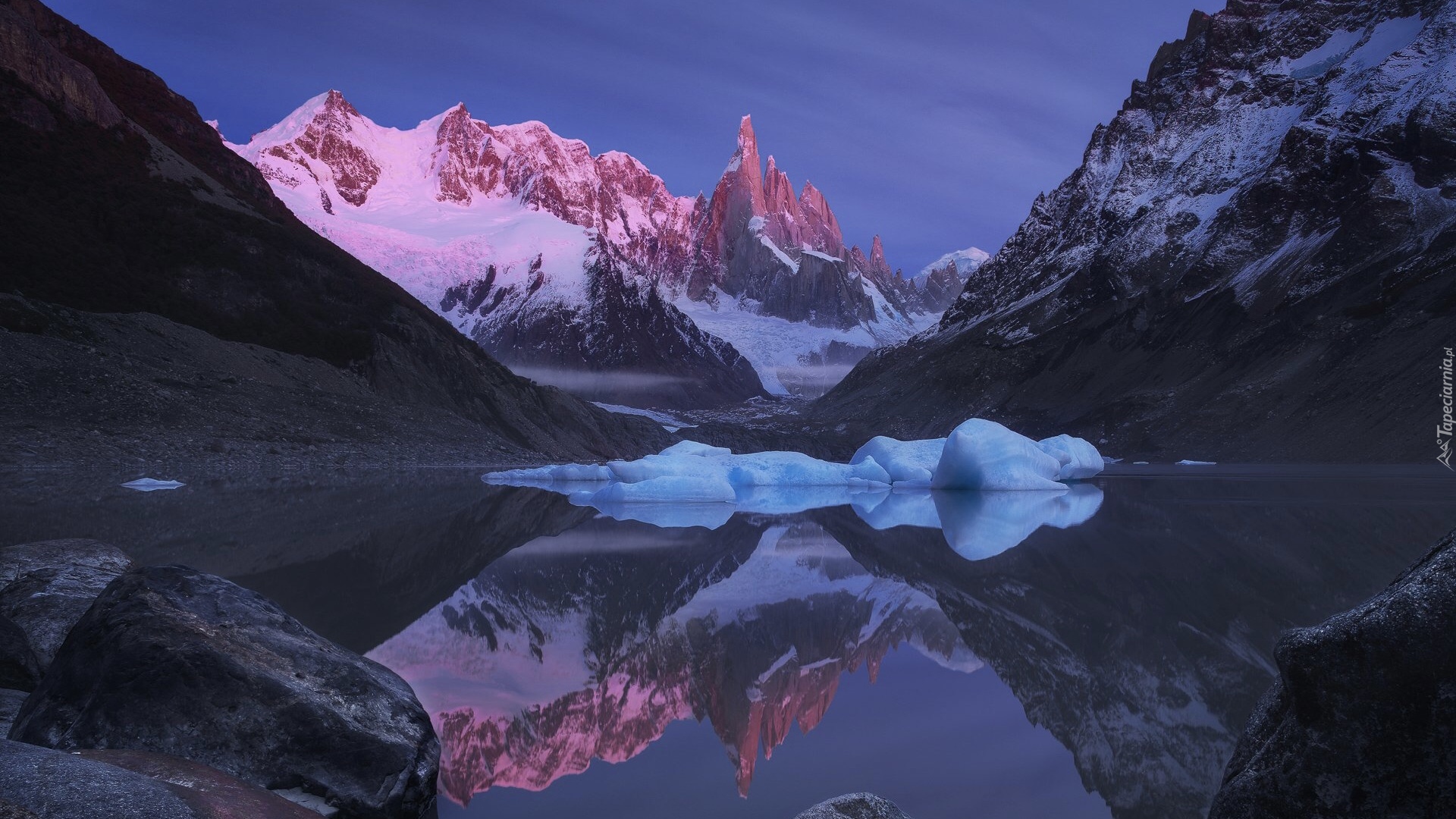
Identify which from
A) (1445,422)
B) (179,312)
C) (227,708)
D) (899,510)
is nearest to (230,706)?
(227,708)

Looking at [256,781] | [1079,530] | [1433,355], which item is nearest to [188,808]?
[256,781]

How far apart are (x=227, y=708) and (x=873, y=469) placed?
3668 cm

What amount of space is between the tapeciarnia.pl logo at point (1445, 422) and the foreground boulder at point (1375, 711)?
5740cm

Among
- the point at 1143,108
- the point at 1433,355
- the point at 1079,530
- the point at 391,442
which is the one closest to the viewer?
the point at 1079,530

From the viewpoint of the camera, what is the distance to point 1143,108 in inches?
5340

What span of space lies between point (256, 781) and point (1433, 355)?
74.1 meters

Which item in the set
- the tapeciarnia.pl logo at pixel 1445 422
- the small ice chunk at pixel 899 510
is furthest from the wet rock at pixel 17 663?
the tapeciarnia.pl logo at pixel 1445 422

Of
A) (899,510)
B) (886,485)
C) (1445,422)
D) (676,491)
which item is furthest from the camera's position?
(1445,422)

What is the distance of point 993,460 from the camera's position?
33438mm

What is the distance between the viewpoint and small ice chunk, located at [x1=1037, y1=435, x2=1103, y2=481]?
42.5 meters

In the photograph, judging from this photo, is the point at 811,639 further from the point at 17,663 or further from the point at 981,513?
the point at 981,513

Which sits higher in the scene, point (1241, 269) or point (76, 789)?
point (1241, 269)

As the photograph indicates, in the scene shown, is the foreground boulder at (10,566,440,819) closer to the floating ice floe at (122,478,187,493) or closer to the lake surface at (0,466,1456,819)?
the lake surface at (0,466,1456,819)

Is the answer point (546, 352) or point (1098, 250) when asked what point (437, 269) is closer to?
point (546, 352)
